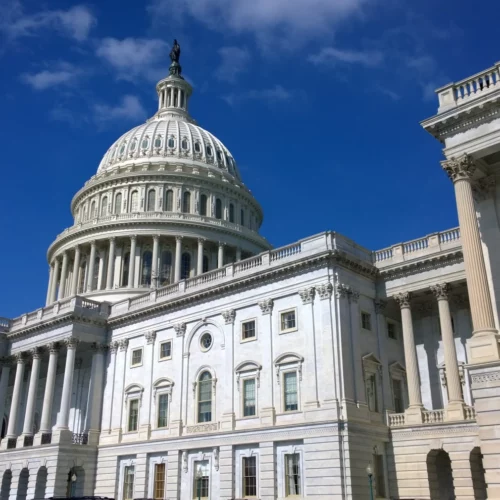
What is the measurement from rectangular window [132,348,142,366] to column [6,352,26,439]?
12.6m

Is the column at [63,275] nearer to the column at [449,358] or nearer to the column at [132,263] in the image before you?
the column at [132,263]

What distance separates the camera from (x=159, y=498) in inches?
1812

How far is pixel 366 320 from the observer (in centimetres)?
4397

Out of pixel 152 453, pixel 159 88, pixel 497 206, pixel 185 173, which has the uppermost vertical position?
pixel 159 88

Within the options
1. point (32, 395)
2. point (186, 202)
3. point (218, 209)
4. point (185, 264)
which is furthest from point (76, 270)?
point (32, 395)

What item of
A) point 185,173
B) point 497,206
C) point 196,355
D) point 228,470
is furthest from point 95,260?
point 497,206

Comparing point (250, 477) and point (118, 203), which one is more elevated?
point (118, 203)

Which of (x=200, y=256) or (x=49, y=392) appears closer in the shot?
(x=49, y=392)

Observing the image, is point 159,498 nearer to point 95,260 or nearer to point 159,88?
point 95,260

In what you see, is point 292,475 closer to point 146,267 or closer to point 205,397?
point 205,397

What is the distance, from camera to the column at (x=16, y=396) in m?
57.0

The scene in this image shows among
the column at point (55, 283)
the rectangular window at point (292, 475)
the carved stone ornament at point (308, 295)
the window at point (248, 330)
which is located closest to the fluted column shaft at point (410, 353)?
the carved stone ornament at point (308, 295)

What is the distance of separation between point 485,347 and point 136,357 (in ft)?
115

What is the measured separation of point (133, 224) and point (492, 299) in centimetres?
5404
